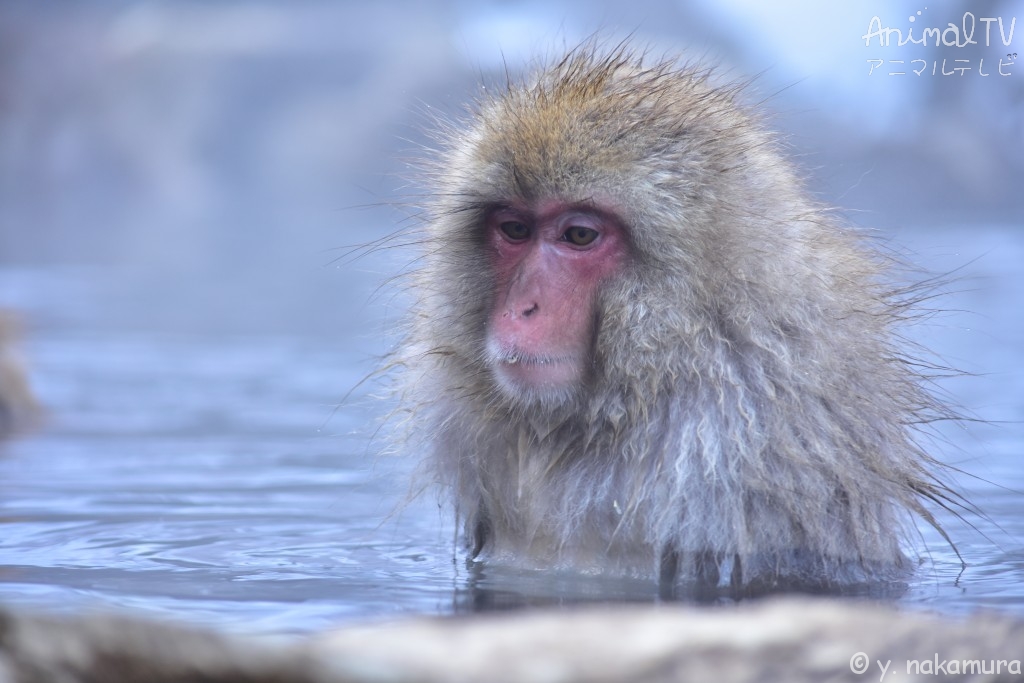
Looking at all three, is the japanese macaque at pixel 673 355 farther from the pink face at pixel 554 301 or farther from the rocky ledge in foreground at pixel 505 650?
the rocky ledge in foreground at pixel 505 650

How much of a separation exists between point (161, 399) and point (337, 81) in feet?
59.3

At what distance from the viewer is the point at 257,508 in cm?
450

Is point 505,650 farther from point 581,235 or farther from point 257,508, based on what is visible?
point 257,508

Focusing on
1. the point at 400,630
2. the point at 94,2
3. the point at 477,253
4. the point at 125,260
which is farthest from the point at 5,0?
the point at 400,630

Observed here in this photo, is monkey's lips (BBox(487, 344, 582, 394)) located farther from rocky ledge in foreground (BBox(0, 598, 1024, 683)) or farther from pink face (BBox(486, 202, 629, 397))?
rocky ledge in foreground (BBox(0, 598, 1024, 683))

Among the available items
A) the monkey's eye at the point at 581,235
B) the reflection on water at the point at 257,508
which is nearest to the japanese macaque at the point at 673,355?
the monkey's eye at the point at 581,235

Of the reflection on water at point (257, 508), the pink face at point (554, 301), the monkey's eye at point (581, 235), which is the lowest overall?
the reflection on water at point (257, 508)

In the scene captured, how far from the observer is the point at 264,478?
5109 millimetres

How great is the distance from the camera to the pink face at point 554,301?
3.21 metres

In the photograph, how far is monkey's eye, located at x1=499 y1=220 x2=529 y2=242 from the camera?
3.42 meters

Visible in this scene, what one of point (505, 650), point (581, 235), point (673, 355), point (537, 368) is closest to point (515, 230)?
point (581, 235)

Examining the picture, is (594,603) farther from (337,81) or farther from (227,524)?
(337,81)

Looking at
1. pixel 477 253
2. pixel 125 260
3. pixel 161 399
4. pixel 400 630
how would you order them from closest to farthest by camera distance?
pixel 400 630, pixel 477 253, pixel 161 399, pixel 125 260

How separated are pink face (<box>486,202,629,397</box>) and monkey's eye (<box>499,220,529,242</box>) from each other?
0.19ft
